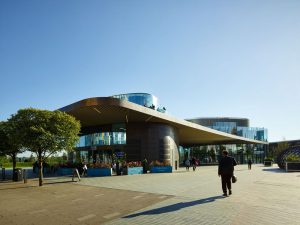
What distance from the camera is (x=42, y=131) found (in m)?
18.2

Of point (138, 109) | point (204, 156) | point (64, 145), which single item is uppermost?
point (138, 109)

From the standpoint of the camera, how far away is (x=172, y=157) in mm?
36562

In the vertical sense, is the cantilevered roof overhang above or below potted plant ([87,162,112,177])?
above

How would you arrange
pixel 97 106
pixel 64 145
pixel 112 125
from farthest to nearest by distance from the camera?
pixel 112 125 → pixel 97 106 → pixel 64 145

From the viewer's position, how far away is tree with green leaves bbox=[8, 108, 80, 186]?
1841 centimetres

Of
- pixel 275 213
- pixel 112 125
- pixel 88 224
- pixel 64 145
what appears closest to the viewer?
pixel 88 224

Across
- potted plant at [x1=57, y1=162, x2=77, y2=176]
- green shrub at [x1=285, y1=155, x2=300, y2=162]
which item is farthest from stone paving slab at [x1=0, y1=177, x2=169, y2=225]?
green shrub at [x1=285, y1=155, x2=300, y2=162]

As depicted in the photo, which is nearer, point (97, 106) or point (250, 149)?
point (97, 106)

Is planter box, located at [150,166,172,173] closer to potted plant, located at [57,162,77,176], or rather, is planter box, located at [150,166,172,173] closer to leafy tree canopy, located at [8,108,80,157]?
potted plant, located at [57,162,77,176]

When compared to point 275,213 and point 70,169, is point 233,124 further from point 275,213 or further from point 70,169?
point 275,213

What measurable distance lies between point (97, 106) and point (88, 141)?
1499 cm

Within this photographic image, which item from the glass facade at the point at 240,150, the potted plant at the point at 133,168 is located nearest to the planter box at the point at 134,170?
the potted plant at the point at 133,168

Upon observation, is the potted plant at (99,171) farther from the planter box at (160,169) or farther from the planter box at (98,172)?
the planter box at (160,169)

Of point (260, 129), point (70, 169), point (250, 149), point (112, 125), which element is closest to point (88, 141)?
point (112, 125)
